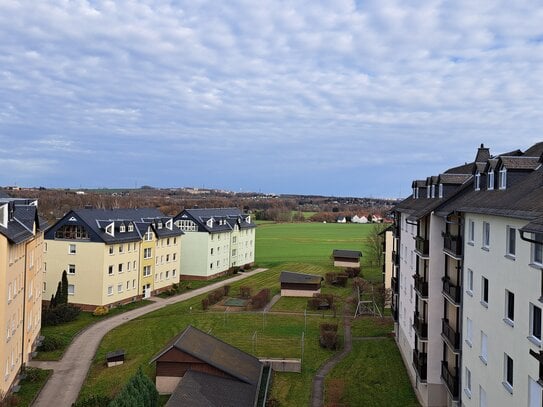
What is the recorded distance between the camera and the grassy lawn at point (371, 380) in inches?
1134

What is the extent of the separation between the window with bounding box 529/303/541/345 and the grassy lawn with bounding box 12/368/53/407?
26768 millimetres

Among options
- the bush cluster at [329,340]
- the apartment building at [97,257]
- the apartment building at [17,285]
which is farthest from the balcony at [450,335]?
the apartment building at [97,257]

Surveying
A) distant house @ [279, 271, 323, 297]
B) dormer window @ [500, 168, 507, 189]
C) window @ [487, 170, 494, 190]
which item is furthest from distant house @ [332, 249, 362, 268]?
dormer window @ [500, 168, 507, 189]

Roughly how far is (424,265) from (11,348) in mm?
25225

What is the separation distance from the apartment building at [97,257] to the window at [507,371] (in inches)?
1678

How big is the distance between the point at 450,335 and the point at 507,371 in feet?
A: 24.2

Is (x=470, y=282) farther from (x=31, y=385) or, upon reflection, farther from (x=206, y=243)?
(x=206, y=243)

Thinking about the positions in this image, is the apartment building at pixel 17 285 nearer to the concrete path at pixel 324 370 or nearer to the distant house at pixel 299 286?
the concrete path at pixel 324 370

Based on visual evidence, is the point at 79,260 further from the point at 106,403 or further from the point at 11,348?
the point at 106,403

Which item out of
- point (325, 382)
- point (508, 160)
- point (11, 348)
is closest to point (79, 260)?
point (11, 348)

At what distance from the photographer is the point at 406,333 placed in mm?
35281

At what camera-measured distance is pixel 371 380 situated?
1260 inches

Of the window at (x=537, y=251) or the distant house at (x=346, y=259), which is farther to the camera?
the distant house at (x=346, y=259)

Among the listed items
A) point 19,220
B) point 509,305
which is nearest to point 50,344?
point 19,220
